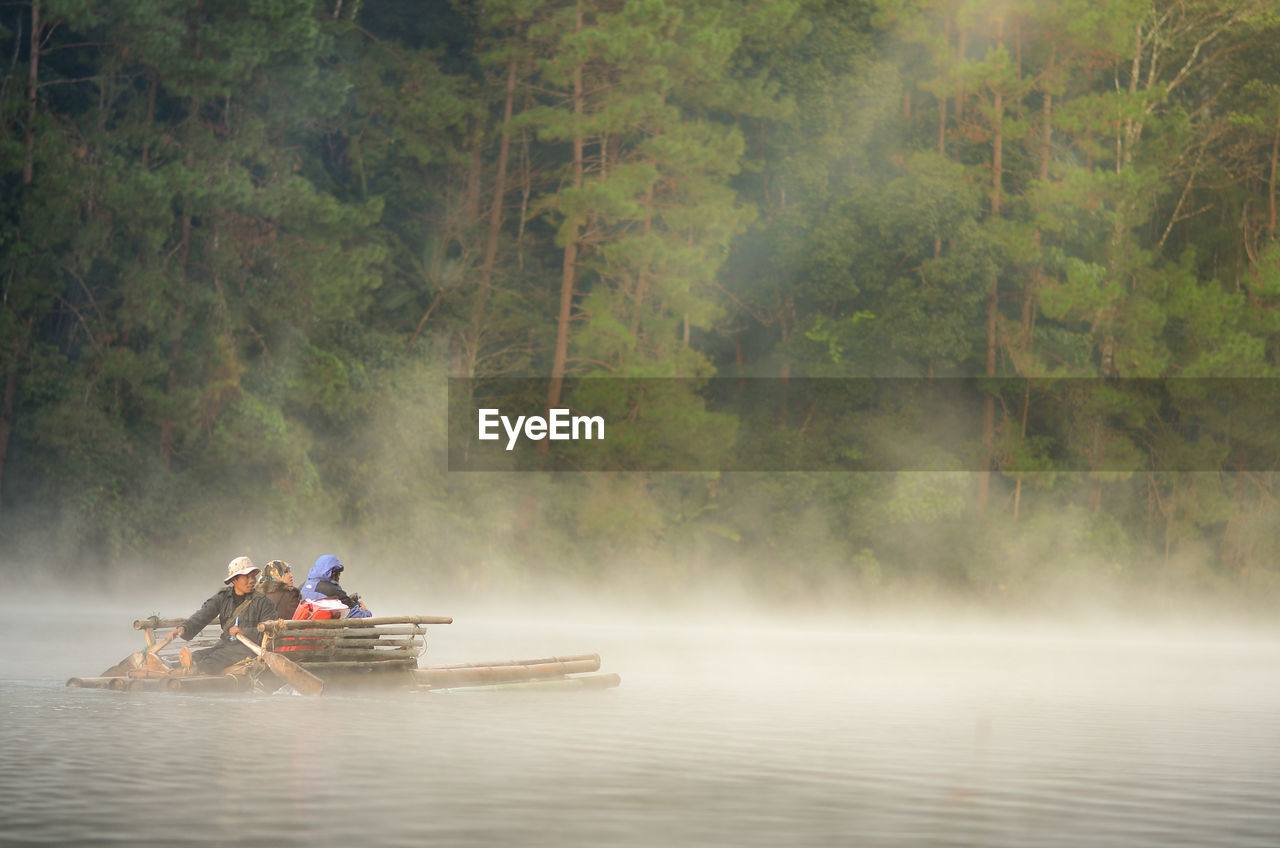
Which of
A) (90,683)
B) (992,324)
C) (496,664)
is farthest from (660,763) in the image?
(992,324)

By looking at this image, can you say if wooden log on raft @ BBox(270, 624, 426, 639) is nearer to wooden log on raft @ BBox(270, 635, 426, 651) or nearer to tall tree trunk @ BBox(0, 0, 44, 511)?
wooden log on raft @ BBox(270, 635, 426, 651)

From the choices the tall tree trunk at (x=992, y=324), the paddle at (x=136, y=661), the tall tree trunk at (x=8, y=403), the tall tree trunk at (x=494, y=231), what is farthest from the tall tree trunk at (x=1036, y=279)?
the paddle at (x=136, y=661)

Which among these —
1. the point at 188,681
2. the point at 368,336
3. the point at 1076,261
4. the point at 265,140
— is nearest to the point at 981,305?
the point at 1076,261

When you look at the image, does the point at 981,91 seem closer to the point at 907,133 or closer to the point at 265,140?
the point at 907,133

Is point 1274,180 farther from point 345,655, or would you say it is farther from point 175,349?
point 345,655

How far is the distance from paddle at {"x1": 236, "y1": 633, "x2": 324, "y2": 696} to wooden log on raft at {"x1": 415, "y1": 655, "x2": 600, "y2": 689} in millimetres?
1219

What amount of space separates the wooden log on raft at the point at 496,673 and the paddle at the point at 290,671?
122cm

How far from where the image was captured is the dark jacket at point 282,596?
18031 millimetres

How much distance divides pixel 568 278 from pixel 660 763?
3160 centimetres

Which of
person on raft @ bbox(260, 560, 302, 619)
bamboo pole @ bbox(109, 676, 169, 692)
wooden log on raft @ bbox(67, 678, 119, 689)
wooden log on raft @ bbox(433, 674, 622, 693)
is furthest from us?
wooden log on raft @ bbox(433, 674, 622, 693)

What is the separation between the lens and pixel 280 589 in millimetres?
18078

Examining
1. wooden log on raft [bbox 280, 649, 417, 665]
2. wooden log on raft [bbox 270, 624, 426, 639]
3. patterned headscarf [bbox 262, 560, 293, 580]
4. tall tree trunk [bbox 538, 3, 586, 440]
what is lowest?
wooden log on raft [bbox 280, 649, 417, 665]

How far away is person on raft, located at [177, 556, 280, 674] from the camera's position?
17.6 metres

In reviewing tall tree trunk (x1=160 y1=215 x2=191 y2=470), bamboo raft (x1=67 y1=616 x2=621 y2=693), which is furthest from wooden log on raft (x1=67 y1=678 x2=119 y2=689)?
tall tree trunk (x1=160 y1=215 x2=191 y2=470)
